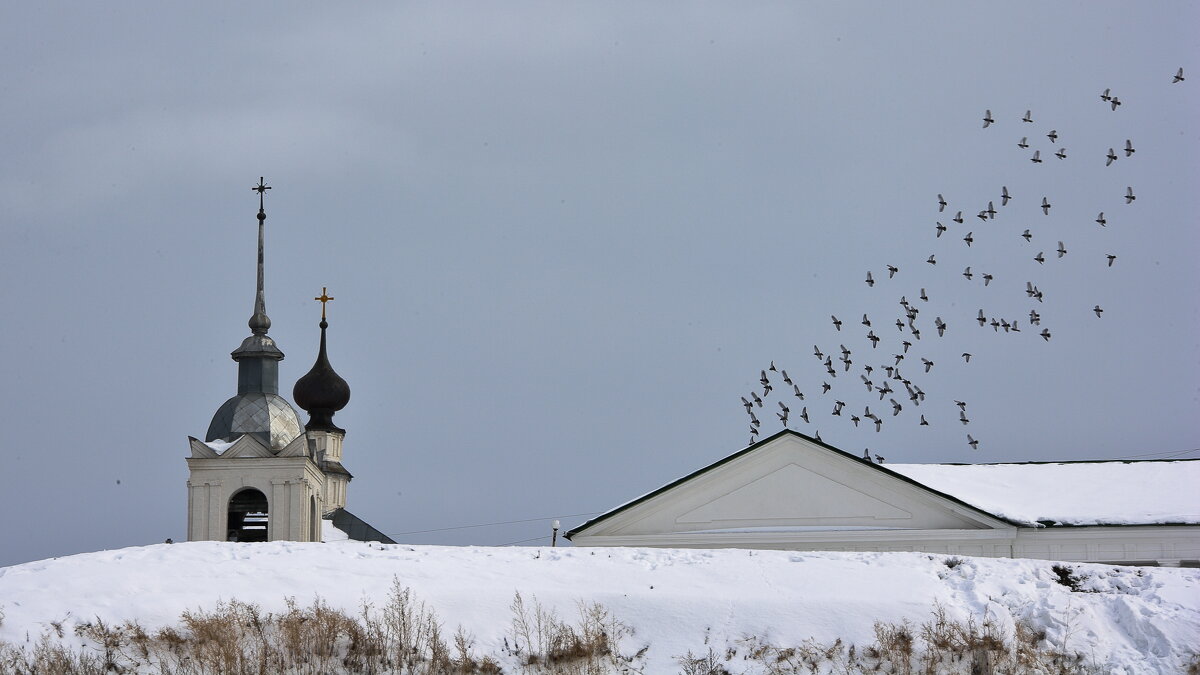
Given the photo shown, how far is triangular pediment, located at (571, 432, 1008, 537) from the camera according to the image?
39.7 metres

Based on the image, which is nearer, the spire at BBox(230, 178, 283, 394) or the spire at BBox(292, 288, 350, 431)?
the spire at BBox(230, 178, 283, 394)

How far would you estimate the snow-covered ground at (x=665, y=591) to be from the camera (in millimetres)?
28875

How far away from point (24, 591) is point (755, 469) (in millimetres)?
15433

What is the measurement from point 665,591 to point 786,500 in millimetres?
10087

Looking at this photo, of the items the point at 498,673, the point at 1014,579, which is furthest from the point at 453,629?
the point at 1014,579

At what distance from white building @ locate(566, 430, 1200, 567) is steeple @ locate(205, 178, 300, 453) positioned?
2554 cm

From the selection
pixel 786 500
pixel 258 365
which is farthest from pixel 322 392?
pixel 786 500

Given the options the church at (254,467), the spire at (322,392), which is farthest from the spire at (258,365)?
the spire at (322,392)

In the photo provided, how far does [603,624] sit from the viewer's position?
96.0 ft

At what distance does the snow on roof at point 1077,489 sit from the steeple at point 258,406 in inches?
999

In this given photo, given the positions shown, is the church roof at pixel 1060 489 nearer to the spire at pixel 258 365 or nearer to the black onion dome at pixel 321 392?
the spire at pixel 258 365

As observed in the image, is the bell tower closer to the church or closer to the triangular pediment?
the church

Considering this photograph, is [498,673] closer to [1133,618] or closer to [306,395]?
[1133,618]

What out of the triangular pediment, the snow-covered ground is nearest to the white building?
the triangular pediment
